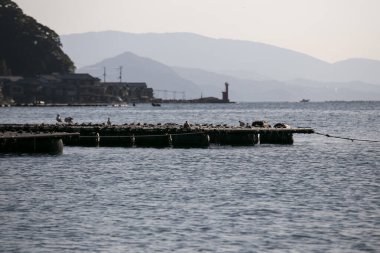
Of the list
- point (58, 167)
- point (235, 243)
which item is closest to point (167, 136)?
point (58, 167)

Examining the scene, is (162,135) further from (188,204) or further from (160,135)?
(188,204)

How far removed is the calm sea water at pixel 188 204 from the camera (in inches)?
1308

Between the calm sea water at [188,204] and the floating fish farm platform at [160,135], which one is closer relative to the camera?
the calm sea water at [188,204]

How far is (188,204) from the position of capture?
4272cm

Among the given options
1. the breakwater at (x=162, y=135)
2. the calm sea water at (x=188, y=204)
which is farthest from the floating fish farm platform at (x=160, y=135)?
the calm sea water at (x=188, y=204)

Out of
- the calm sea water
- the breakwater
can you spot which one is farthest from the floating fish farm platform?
the calm sea water

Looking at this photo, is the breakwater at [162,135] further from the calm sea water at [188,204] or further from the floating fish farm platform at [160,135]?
the calm sea water at [188,204]

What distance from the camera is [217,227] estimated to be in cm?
3609

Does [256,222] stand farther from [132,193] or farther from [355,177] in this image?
[355,177]

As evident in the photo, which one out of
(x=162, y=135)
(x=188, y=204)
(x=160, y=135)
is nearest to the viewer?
(x=188, y=204)

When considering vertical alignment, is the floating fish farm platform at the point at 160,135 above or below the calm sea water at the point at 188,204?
above

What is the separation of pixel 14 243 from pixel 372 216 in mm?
16896

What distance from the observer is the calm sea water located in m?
33.2

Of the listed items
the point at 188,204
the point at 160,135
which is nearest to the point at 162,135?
the point at 160,135
